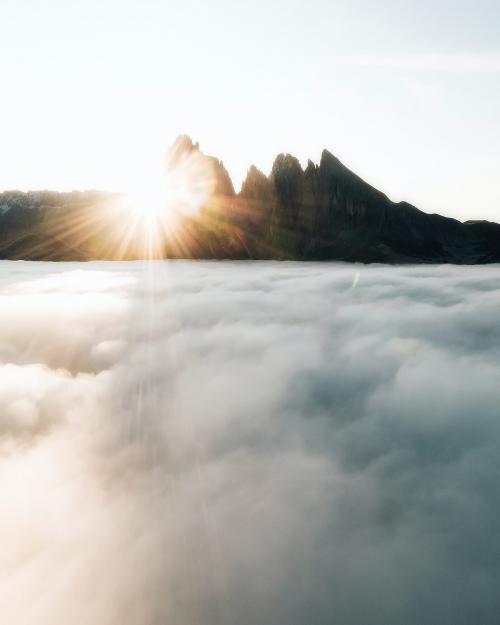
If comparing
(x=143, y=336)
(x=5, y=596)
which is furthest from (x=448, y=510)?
(x=143, y=336)

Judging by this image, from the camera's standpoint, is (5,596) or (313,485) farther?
(313,485)

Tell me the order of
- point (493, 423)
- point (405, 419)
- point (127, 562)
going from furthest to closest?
point (405, 419) < point (493, 423) < point (127, 562)

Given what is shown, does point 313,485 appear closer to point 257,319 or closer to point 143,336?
point 143,336

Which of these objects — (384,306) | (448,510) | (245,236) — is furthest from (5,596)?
(245,236)

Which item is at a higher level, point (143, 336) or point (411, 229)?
point (411, 229)

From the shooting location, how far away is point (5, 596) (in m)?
14.4

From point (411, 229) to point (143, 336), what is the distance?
521ft

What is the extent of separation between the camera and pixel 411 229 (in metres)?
175

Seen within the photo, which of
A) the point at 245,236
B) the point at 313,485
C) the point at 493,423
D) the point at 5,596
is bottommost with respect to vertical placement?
the point at 5,596

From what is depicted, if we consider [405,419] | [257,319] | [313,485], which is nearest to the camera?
[313,485]

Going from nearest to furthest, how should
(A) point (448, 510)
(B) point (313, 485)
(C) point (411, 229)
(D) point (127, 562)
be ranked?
(D) point (127, 562), (A) point (448, 510), (B) point (313, 485), (C) point (411, 229)

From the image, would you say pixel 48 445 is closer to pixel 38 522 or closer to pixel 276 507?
pixel 38 522

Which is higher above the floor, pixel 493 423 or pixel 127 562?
pixel 493 423

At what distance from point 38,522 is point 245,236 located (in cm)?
16616
